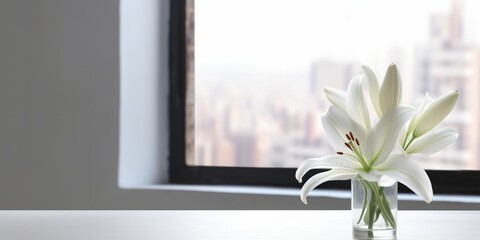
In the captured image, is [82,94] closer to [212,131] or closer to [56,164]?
[56,164]

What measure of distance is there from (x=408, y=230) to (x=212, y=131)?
4.36 feet

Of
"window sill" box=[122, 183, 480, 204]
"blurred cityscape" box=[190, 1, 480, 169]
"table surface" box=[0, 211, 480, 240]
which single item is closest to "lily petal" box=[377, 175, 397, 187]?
"table surface" box=[0, 211, 480, 240]

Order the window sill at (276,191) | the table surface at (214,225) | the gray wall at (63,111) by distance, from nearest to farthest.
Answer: the table surface at (214,225) < the window sill at (276,191) < the gray wall at (63,111)

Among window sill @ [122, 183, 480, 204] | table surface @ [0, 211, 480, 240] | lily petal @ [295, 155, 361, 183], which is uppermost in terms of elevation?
lily petal @ [295, 155, 361, 183]

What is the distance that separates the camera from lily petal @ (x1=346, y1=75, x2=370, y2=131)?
1146 mm

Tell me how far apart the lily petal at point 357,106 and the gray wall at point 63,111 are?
1.24 m

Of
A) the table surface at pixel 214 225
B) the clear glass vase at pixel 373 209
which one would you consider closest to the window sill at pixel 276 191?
the table surface at pixel 214 225

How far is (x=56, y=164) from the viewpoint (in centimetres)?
240

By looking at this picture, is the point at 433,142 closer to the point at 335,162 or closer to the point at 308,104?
the point at 335,162

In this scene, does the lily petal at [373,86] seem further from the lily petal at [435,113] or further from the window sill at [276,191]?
the window sill at [276,191]

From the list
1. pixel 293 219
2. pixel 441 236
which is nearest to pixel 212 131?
pixel 293 219

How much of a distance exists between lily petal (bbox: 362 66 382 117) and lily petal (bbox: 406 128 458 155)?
7 cm

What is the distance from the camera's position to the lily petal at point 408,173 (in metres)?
1.11

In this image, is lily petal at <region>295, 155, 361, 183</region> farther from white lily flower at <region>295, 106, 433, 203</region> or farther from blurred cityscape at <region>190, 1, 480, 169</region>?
blurred cityscape at <region>190, 1, 480, 169</region>
